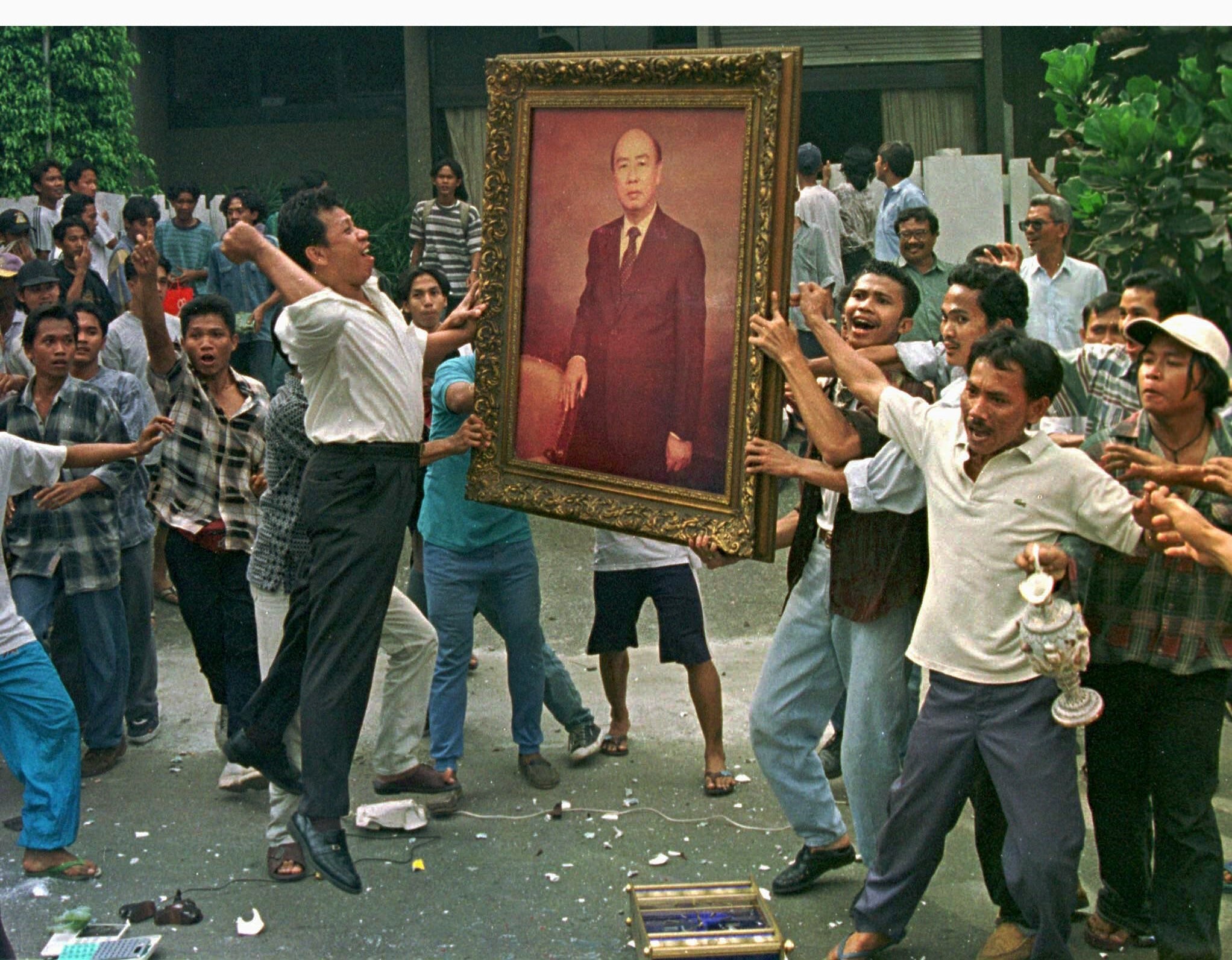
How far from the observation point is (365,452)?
15.8 feet

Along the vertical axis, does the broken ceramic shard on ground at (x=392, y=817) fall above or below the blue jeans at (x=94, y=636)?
below

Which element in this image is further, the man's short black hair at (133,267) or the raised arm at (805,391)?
the man's short black hair at (133,267)

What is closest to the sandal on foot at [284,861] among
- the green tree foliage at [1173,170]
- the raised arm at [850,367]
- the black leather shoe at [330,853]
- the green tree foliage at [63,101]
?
the black leather shoe at [330,853]

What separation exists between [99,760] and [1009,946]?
13.2 ft

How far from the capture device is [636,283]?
4.89m

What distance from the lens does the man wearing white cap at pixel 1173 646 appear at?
4.11 m

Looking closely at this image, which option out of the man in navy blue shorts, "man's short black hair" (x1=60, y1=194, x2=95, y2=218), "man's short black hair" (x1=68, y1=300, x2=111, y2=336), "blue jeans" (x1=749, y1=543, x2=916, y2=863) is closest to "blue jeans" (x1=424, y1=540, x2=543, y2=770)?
the man in navy blue shorts

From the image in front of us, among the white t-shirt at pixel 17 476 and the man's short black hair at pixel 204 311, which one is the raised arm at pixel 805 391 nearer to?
the man's short black hair at pixel 204 311

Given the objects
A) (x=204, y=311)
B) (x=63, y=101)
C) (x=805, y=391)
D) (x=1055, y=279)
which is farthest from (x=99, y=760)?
(x=63, y=101)

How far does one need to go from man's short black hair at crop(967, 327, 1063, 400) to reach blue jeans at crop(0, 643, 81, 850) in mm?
3480

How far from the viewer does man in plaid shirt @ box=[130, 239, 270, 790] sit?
6.00 meters

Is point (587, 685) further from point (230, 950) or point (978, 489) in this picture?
point (978, 489)

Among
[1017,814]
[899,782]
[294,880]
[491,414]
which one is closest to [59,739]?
[294,880]

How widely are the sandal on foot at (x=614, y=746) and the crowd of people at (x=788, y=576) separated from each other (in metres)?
Result: 0.04
